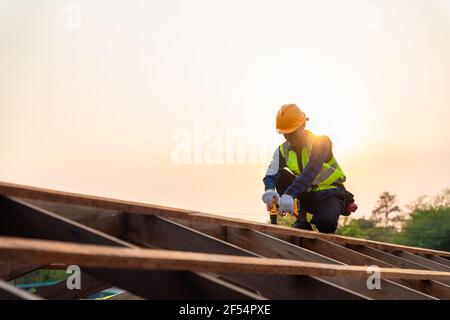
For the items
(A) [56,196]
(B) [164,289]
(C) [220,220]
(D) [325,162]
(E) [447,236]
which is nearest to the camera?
(B) [164,289]

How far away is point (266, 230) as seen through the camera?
4.68m

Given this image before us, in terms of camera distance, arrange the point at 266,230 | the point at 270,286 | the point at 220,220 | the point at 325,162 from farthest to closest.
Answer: the point at 325,162 < the point at 266,230 < the point at 220,220 < the point at 270,286

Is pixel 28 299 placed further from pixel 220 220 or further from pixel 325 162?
pixel 325 162

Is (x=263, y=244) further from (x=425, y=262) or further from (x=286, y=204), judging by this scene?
(x=425, y=262)

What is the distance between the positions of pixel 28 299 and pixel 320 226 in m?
5.00

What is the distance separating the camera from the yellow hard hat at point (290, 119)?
6.58 metres

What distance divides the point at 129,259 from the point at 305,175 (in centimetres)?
430

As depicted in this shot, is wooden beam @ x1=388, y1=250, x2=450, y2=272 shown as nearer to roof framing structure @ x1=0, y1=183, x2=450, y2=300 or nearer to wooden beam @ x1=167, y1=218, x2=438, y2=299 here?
roof framing structure @ x1=0, y1=183, x2=450, y2=300

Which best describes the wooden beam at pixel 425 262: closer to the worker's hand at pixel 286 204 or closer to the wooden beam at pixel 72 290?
the worker's hand at pixel 286 204

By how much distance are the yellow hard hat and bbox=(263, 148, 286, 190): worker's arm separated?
0.33 meters

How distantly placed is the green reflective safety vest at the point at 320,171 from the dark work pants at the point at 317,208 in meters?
0.11

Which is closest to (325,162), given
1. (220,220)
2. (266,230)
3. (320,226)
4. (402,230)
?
(320,226)

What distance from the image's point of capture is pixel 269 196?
257 inches

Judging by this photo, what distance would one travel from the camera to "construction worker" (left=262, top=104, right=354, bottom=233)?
20.8ft
